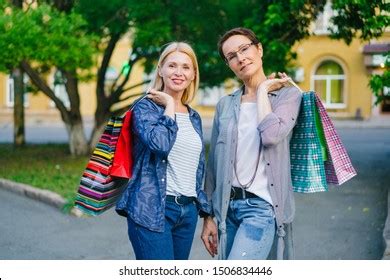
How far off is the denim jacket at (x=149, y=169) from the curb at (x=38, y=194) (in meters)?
4.83

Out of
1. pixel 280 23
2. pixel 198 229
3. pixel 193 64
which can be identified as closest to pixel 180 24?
pixel 280 23

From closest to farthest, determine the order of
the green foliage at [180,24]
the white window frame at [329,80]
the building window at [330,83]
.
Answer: the green foliage at [180,24]
the white window frame at [329,80]
the building window at [330,83]

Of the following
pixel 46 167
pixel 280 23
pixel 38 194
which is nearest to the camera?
pixel 38 194

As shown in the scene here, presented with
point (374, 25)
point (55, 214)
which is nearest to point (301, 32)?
point (374, 25)

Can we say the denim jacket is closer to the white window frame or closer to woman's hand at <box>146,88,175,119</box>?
woman's hand at <box>146,88,175,119</box>

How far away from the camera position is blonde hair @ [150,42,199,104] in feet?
10.5

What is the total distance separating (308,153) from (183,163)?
58 centimetres

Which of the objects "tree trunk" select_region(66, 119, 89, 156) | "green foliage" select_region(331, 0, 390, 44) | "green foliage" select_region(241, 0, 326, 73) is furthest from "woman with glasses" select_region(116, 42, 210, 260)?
"tree trunk" select_region(66, 119, 89, 156)

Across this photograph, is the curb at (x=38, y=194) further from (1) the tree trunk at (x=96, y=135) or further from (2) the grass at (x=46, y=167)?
(1) the tree trunk at (x=96, y=135)

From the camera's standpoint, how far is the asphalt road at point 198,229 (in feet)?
20.4

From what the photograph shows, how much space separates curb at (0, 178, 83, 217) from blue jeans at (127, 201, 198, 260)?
15.6ft

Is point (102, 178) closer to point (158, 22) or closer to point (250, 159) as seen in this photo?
point (250, 159)

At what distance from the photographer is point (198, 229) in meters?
7.09

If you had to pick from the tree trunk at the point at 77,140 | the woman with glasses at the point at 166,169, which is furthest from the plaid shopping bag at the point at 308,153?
the tree trunk at the point at 77,140
